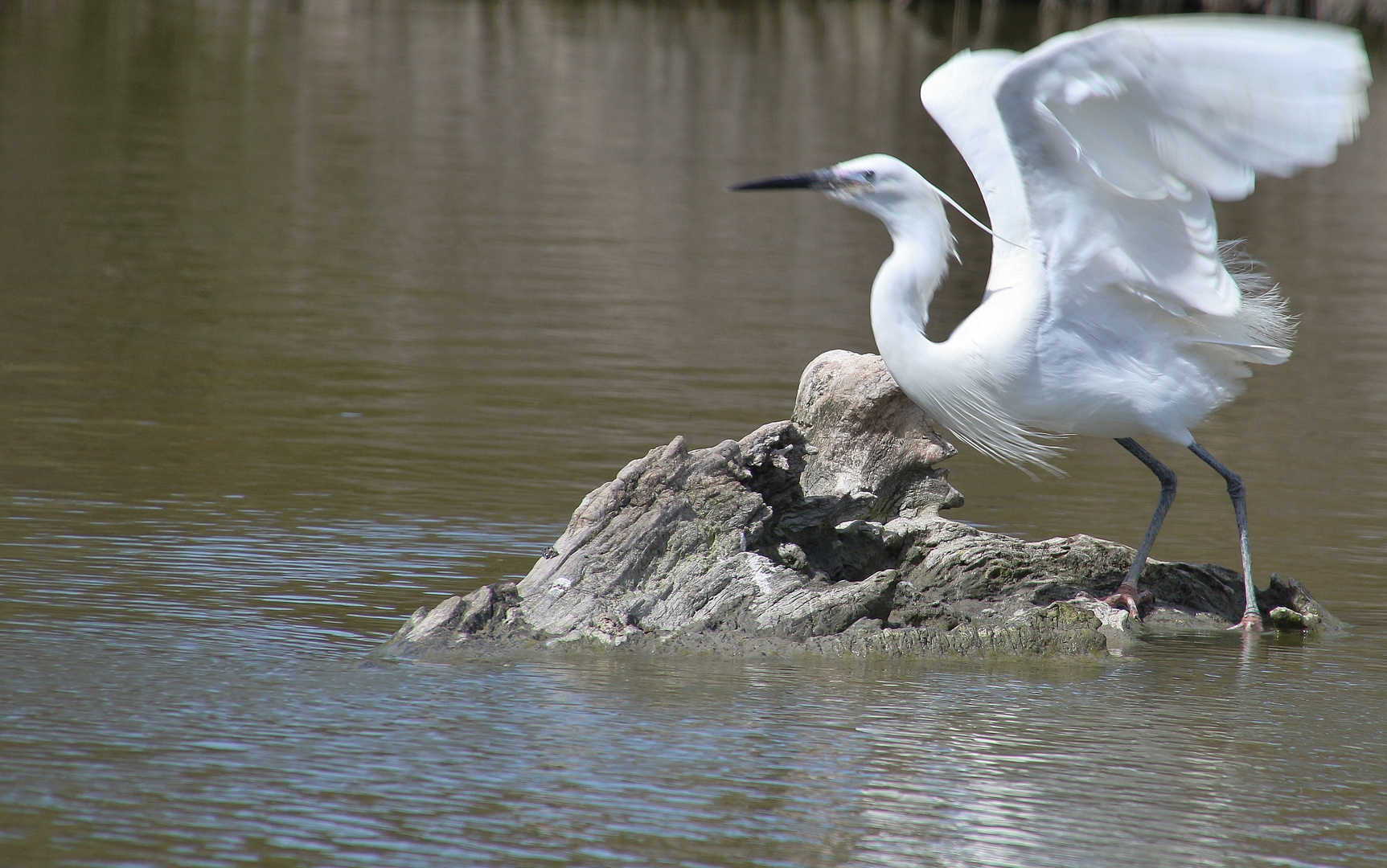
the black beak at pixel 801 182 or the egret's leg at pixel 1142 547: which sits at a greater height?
the black beak at pixel 801 182

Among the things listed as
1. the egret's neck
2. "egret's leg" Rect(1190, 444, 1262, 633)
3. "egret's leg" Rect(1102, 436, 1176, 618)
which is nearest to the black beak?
the egret's neck

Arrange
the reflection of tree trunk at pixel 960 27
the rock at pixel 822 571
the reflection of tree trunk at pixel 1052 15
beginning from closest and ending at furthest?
the rock at pixel 822 571, the reflection of tree trunk at pixel 960 27, the reflection of tree trunk at pixel 1052 15

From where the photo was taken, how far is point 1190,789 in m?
4.93

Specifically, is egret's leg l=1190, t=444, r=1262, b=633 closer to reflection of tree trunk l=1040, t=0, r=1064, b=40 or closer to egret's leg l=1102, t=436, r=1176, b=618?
egret's leg l=1102, t=436, r=1176, b=618

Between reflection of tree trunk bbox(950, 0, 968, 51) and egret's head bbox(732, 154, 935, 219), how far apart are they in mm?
33998

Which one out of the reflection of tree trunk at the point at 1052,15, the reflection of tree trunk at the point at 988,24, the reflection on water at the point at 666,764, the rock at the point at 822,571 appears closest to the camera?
the reflection on water at the point at 666,764

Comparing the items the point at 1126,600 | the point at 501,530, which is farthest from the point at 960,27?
the point at 1126,600

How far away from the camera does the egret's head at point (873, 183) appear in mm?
6387

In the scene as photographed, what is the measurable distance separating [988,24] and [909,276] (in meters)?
43.9

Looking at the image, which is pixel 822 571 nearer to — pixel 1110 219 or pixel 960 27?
pixel 1110 219

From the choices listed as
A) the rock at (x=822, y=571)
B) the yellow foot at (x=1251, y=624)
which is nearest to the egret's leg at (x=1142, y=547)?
the rock at (x=822, y=571)

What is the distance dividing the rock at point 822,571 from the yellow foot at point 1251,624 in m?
0.07

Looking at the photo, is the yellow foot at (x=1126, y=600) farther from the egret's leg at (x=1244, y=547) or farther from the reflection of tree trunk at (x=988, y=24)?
the reflection of tree trunk at (x=988, y=24)

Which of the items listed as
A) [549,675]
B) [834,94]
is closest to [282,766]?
[549,675]
